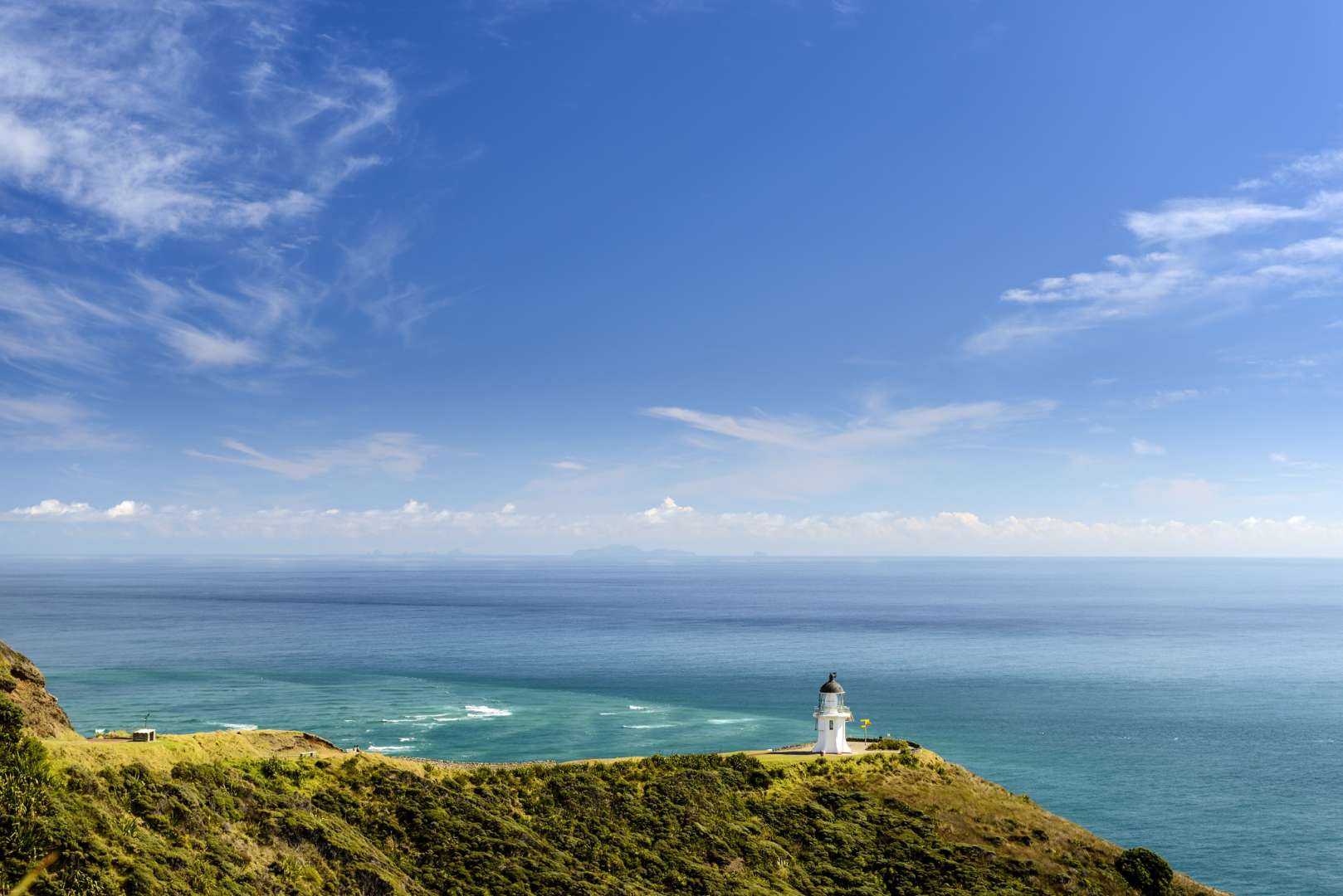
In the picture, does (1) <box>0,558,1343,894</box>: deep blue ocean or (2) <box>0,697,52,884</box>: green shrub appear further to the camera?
(1) <box>0,558,1343,894</box>: deep blue ocean

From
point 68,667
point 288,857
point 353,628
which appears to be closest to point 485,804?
point 288,857

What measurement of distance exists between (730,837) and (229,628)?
172m

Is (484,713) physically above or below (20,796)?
below

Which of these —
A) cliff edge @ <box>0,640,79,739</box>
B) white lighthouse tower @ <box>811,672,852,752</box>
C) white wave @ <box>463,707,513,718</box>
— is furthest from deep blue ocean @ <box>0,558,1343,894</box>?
cliff edge @ <box>0,640,79,739</box>

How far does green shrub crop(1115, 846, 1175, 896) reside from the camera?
4362 centimetres

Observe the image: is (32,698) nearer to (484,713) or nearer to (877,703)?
(484,713)

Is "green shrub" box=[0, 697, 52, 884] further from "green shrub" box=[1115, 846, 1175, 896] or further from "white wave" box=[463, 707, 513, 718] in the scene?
"white wave" box=[463, 707, 513, 718]

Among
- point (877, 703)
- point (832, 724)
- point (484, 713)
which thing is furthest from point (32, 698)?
point (877, 703)

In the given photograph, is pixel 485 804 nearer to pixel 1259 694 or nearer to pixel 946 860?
pixel 946 860

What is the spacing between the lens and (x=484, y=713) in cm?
9512

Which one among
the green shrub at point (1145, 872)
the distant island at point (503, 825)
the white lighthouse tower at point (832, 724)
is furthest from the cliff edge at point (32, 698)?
the green shrub at point (1145, 872)

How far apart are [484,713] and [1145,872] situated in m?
67.3

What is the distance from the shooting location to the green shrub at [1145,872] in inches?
1718

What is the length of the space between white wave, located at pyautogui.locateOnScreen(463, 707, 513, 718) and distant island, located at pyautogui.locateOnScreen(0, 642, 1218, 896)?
46708 mm
